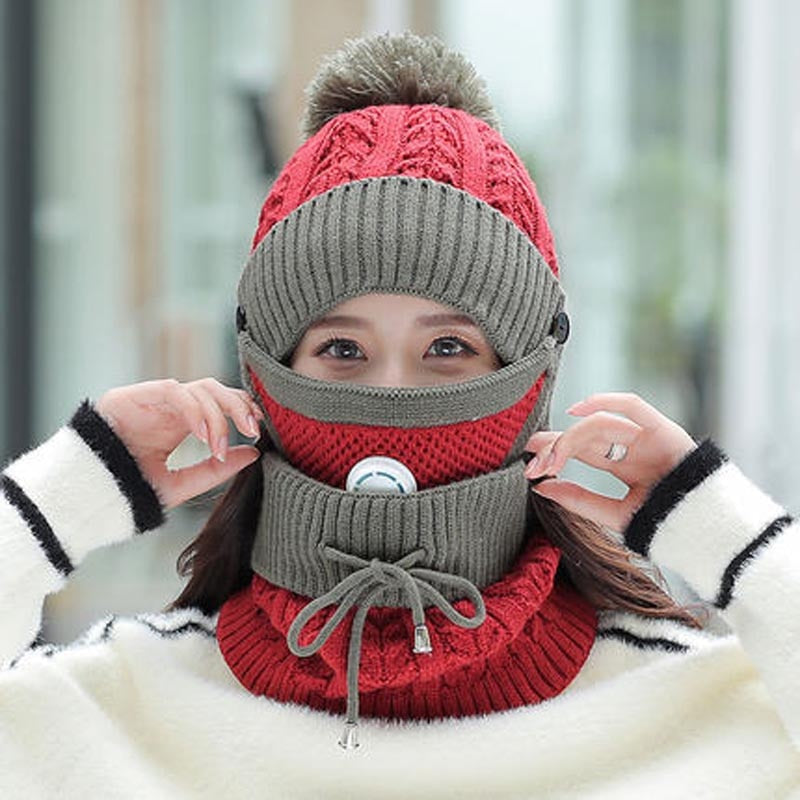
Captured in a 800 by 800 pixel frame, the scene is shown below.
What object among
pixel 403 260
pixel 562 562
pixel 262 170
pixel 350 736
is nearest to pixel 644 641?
pixel 562 562

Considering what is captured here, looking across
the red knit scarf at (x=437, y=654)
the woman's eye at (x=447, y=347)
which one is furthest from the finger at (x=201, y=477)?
the woman's eye at (x=447, y=347)

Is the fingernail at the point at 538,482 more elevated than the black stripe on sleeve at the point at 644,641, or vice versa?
the fingernail at the point at 538,482

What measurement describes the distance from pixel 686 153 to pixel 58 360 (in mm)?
2149

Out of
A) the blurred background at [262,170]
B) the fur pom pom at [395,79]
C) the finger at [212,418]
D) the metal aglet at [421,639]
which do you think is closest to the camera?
the metal aglet at [421,639]

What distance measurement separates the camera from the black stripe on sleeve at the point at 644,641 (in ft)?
5.02

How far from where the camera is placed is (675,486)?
1.46 meters

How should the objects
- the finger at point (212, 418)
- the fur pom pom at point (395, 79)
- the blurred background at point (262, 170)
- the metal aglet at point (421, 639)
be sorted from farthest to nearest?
the blurred background at point (262, 170)
the fur pom pom at point (395, 79)
the finger at point (212, 418)
the metal aglet at point (421, 639)

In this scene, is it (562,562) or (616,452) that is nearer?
(616,452)

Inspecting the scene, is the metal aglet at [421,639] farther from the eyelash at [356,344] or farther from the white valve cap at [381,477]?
the eyelash at [356,344]

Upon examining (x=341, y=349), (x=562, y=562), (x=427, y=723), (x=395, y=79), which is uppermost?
(x=395, y=79)

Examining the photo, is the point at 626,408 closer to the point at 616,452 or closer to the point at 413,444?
the point at 616,452

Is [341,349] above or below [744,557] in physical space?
above

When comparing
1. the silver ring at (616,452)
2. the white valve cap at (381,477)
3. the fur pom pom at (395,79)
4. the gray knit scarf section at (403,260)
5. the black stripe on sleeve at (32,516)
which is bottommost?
the black stripe on sleeve at (32,516)

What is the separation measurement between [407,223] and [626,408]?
28 cm
